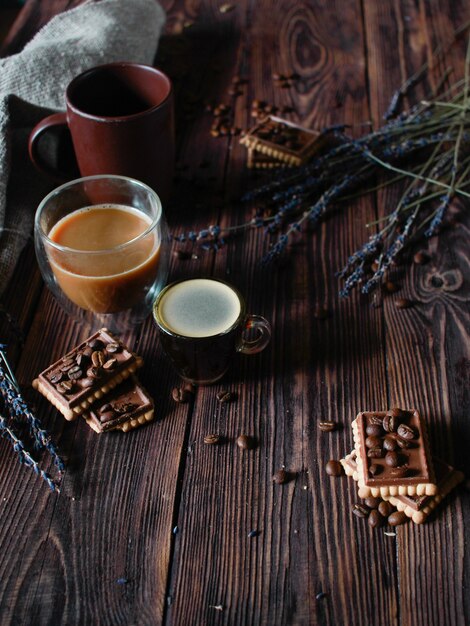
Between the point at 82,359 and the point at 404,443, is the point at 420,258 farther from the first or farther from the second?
the point at 82,359

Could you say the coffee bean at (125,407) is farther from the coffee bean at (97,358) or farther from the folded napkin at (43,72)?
the folded napkin at (43,72)

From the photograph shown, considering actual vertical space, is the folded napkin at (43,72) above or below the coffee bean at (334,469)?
above

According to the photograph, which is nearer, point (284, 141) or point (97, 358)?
point (97, 358)

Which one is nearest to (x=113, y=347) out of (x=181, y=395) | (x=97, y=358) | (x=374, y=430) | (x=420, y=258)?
(x=97, y=358)

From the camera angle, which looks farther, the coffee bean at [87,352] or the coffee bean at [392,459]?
the coffee bean at [87,352]

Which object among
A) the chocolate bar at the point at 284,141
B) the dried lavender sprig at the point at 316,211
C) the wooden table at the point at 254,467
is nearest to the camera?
the wooden table at the point at 254,467

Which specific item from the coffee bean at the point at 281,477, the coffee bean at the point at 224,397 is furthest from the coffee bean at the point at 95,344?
the coffee bean at the point at 281,477

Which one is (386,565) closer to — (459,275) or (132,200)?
(459,275)

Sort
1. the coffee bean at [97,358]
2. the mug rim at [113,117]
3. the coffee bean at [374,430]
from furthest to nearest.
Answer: the mug rim at [113,117], the coffee bean at [97,358], the coffee bean at [374,430]
